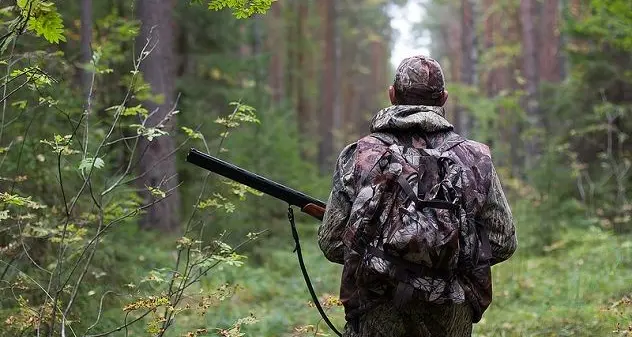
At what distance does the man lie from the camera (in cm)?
321

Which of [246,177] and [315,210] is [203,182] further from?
[315,210]

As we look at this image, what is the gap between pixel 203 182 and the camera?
812 centimetres

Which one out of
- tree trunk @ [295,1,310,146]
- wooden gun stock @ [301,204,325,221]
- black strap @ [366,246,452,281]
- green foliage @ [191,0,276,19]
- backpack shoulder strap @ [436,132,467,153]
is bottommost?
tree trunk @ [295,1,310,146]

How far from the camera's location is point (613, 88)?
45.5ft

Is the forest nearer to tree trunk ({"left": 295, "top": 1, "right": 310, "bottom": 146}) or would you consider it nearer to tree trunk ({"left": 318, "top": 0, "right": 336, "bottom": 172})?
tree trunk ({"left": 295, "top": 1, "right": 310, "bottom": 146})

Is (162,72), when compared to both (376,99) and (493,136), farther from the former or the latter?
(376,99)

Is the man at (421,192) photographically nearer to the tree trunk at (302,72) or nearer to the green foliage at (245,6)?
the green foliage at (245,6)

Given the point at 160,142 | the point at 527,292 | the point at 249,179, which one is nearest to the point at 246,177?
the point at 249,179

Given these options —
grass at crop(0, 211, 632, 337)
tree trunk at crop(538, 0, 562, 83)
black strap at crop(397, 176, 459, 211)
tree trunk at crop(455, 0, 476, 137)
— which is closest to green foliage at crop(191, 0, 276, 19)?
black strap at crop(397, 176, 459, 211)

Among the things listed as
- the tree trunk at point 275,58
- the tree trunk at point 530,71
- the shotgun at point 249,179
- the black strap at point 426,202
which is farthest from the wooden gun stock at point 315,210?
the tree trunk at point 275,58

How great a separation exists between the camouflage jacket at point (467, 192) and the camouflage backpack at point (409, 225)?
0.07m

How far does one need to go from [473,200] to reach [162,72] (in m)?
9.99

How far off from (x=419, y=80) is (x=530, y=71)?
18.6 metres

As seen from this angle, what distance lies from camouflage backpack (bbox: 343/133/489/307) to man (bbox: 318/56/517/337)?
0.01 metres
